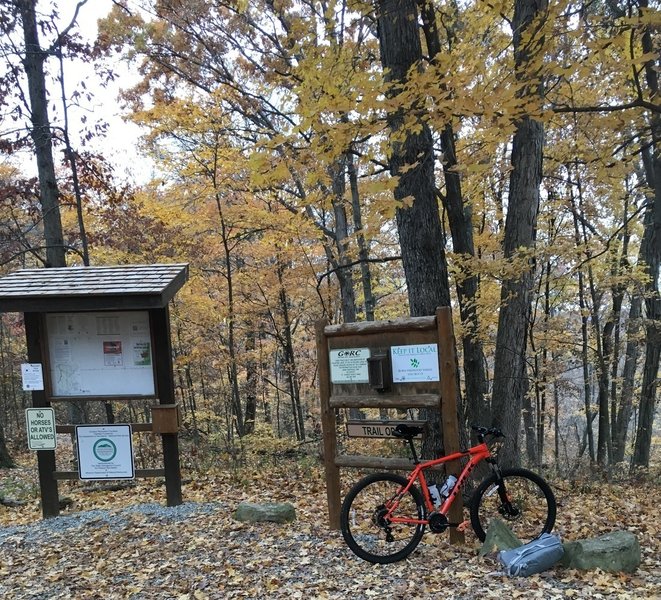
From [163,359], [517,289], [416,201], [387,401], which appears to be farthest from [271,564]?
[517,289]

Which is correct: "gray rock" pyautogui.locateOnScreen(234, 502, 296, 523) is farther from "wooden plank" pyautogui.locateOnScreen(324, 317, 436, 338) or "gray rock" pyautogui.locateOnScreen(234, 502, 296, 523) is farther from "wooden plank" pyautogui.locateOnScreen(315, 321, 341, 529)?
"wooden plank" pyautogui.locateOnScreen(324, 317, 436, 338)

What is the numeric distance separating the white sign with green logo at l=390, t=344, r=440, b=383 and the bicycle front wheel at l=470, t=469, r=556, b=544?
1.02 metres

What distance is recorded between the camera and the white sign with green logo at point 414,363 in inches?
176

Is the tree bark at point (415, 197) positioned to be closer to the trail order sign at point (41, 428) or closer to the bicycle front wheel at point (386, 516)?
the bicycle front wheel at point (386, 516)

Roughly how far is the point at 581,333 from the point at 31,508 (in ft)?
43.5

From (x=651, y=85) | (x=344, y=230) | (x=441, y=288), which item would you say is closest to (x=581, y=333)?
(x=344, y=230)

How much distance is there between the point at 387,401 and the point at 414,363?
1.41 ft

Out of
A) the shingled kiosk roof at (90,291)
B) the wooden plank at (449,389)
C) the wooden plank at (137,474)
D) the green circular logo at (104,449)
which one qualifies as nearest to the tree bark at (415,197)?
the wooden plank at (449,389)

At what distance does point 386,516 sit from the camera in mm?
4215

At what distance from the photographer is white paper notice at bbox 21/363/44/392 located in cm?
553

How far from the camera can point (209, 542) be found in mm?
4773

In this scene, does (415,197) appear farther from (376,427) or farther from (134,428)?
(134,428)

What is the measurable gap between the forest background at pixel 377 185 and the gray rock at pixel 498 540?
3.47 ft

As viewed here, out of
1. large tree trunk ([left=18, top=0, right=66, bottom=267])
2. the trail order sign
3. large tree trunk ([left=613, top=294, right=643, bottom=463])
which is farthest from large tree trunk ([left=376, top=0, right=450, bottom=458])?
large tree trunk ([left=613, top=294, right=643, bottom=463])
